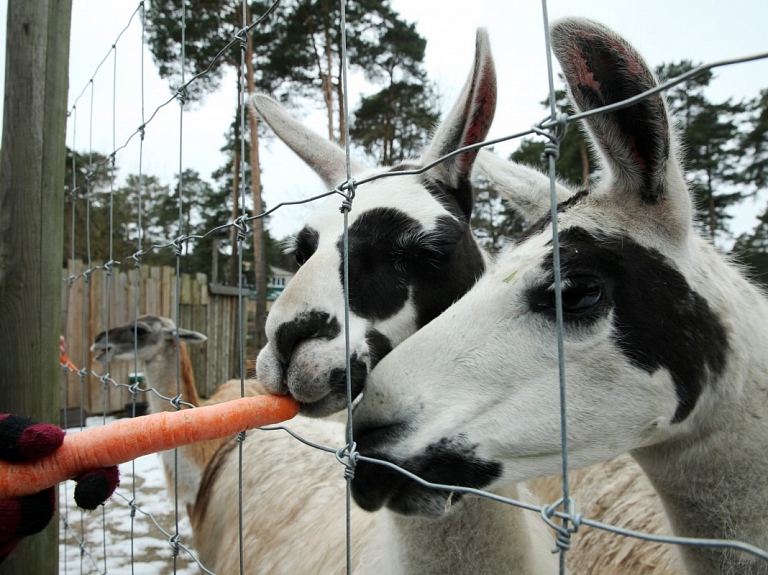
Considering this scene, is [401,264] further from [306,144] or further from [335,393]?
[306,144]

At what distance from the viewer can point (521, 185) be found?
188cm

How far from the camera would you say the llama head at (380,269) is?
1.30 metres

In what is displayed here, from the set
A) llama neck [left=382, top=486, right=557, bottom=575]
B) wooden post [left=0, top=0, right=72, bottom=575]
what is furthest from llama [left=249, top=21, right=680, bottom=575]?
wooden post [left=0, top=0, right=72, bottom=575]

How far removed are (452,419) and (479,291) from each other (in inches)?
12.8

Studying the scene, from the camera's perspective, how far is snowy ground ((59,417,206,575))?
3916 mm

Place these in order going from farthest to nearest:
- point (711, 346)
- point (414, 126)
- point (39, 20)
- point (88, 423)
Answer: point (414, 126), point (88, 423), point (39, 20), point (711, 346)

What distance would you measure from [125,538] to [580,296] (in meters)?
4.77

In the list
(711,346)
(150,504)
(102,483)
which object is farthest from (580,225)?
(150,504)

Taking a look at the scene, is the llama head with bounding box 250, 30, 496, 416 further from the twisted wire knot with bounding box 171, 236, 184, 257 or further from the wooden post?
the wooden post

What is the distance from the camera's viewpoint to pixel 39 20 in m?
2.29

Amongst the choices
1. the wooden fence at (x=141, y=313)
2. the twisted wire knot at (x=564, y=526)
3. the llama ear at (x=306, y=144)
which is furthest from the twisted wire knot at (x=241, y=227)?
the wooden fence at (x=141, y=313)

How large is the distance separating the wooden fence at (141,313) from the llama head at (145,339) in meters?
2.23

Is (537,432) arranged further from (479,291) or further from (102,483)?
(102,483)

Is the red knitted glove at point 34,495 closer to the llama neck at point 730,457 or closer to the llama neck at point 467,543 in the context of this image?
the llama neck at point 467,543
